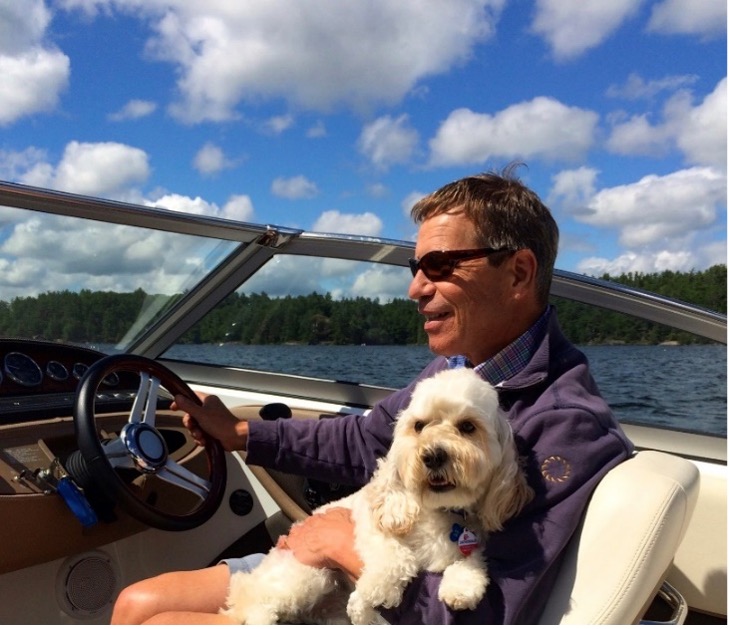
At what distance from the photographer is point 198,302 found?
4.05 metres

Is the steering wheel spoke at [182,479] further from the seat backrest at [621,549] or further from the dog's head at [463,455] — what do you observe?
the seat backrest at [621,549]

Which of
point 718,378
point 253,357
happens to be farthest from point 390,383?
point 718,378

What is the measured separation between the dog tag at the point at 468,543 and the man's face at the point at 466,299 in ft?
1.72

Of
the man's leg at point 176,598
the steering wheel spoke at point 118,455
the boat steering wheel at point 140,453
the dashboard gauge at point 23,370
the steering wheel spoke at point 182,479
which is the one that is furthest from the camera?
the dashboard gauge at point 23,370

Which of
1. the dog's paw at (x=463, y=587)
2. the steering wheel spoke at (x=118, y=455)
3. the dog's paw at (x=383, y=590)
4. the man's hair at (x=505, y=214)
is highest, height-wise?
the man's hair at (x=505, y=214)

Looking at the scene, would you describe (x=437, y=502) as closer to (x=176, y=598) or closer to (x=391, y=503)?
(x=391, y=503)

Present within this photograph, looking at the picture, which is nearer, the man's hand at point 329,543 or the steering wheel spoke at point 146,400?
the man's hand at point 329,543

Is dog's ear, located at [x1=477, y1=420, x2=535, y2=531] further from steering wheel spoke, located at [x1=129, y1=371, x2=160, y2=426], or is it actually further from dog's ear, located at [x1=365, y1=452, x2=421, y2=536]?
steering wheel spoke, located at [x1=129, y1=371, x2=160, y2=426]

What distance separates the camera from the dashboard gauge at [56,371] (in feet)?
9.65

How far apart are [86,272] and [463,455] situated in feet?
8.74

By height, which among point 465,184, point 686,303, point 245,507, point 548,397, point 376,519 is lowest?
point 245,507

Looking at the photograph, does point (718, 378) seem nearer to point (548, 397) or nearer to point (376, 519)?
point (548, 397)

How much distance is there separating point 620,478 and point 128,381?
2.25 meters

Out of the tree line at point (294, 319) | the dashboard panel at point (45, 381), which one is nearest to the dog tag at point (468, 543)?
the tree line at point (294, 319)
